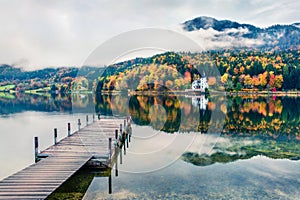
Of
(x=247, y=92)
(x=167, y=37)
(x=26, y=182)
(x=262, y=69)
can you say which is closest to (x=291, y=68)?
(x=262, y=69)

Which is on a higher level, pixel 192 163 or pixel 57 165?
pixel 57 165

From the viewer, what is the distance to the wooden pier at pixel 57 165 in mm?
9250

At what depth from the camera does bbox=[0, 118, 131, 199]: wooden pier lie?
9.25 m

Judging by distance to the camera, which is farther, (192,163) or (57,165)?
(192,163)

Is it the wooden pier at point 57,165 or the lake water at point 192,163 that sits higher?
the wooden pier at point 57,165

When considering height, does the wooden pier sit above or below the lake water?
above

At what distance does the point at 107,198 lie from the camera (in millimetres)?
10867

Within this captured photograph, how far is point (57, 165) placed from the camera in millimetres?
12078

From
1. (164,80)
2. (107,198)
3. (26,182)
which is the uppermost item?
(164,80)

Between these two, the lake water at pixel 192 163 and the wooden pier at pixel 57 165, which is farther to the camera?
the lake water at pixel 192 163

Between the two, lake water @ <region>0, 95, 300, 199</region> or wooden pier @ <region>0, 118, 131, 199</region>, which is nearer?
wooden pier @ <region>0, 118, 131, 199</region>

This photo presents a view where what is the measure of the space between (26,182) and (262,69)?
102 metres

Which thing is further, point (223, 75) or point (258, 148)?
point (223, 75)

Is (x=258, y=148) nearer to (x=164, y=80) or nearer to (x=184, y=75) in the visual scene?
(x=164, y=80)
